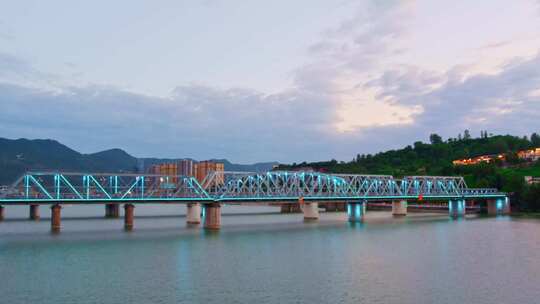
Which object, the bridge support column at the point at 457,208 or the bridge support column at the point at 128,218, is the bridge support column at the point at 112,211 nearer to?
the bridge support column at the point at 128,218

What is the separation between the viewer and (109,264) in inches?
1489

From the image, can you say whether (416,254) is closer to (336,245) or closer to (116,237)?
(336,245)

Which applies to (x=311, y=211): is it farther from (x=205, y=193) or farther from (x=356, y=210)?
(x=205, y=193)

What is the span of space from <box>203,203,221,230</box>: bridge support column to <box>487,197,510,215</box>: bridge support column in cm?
6014

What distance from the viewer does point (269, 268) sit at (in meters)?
36.3

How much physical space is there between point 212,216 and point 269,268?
111 feet

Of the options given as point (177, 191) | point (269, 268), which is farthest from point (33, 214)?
point (269, 268)

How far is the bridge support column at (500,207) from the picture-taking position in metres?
104

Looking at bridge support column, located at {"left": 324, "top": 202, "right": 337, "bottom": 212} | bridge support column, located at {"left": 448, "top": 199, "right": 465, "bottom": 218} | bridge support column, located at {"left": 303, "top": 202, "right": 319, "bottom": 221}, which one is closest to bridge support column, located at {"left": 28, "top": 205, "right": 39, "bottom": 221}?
bridge support column, located at {"left": 303, "top": 202, "right": 319, "bottom": 221}

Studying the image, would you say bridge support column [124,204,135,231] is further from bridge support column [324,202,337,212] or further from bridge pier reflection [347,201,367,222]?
bridge support column [324,202,337,212]

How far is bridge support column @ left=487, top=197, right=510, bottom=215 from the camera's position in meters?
104

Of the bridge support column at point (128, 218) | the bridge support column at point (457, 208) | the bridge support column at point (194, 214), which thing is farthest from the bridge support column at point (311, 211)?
the bridge support column at point (128, 218)

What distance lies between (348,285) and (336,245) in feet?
61.7

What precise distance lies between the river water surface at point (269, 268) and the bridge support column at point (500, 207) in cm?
4866
